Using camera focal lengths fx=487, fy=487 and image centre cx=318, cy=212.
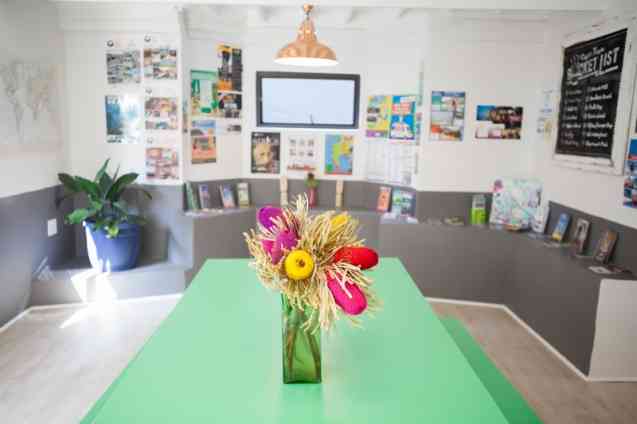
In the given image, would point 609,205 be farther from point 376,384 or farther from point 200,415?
point 200,415

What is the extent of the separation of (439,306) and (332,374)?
3.15 metres

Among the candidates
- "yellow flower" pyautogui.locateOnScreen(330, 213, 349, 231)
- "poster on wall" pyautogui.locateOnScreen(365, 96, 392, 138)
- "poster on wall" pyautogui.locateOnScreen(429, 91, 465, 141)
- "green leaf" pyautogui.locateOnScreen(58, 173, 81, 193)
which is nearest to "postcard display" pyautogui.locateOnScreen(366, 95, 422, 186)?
"poster on wall" pyautogui.locateOnScreen(365, 96, 392, 138)

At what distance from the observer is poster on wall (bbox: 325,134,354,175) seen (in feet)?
17.8

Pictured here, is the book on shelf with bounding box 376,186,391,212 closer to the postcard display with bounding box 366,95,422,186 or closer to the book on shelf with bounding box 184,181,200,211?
the postcard display with bounding box 366,95,422,186

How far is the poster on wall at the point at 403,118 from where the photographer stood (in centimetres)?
488

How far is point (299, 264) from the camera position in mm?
1400

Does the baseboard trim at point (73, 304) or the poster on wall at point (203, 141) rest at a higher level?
the poster on wall at point (203, 141)

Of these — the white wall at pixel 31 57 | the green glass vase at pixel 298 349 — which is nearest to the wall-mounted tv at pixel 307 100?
the white wall at pixel 31 57

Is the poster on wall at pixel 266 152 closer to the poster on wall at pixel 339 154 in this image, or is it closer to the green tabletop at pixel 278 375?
the poster on wall at pixel 339 154

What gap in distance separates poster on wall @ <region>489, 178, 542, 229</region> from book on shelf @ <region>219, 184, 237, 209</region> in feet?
8.87

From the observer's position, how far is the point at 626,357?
3260 mm

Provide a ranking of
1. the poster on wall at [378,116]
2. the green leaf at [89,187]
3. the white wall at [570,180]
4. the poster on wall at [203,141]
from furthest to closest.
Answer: the poster on wall at [378,116] < the poster on wall at [203,141] < the green leaf at [89,187] < the white wall at [570,180]

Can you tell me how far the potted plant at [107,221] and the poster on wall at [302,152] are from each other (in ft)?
5.60

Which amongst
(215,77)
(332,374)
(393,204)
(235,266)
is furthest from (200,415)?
(215,77)
